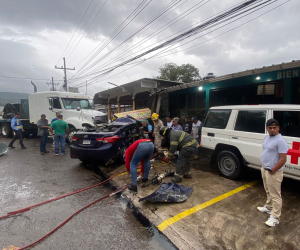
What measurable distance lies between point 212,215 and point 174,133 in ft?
6.04

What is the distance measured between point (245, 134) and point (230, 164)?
0.87 metres

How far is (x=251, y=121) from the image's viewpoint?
3951 mm

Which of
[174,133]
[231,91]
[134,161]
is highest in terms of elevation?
[231,91]

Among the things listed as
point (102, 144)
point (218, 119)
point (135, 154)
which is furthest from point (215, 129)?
point (102, 144)

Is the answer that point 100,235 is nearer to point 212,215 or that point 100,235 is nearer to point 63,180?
point 212,215

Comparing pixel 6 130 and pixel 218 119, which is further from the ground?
pixel 218 119

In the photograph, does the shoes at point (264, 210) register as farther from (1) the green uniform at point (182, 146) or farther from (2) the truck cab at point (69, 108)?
(2) the truck cab at point (69, 108)

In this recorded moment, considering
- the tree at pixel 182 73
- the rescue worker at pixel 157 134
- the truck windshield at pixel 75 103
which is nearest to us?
the rescue worker at pixel 157 134

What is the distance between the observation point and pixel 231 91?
8727mm

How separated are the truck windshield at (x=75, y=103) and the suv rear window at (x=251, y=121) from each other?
810cm

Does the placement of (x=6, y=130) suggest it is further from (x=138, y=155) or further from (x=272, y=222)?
(x=272, y=222)

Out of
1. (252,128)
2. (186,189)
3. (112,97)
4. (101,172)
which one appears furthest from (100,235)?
(112,97)

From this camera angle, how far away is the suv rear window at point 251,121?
148 inches

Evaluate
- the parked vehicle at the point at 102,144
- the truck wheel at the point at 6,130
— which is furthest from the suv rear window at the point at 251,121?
the truck wheel at the point at 6,130
